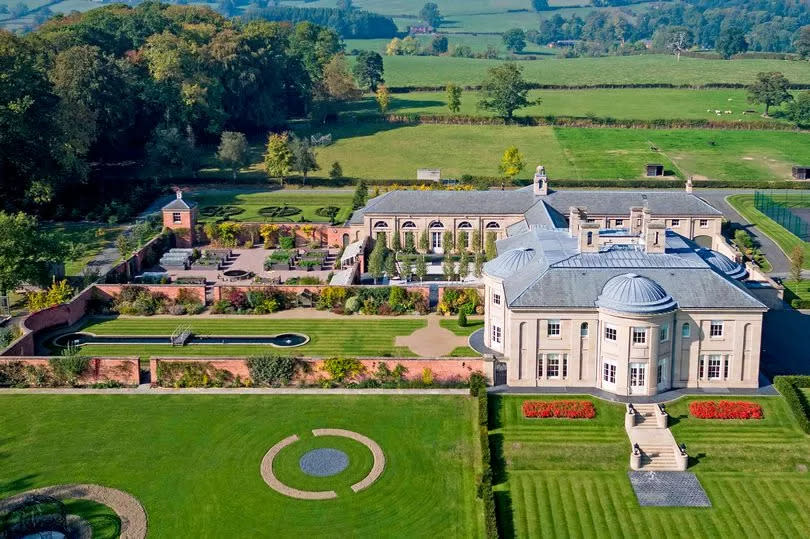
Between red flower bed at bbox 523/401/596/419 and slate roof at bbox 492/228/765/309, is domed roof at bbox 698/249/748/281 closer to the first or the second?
slate roof at bbox 492/228/765/309

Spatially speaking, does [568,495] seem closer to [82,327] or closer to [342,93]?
[82,327]

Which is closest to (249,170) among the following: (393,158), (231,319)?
(393,158)

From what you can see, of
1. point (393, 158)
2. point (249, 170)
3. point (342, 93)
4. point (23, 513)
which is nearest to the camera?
point (23, 513)

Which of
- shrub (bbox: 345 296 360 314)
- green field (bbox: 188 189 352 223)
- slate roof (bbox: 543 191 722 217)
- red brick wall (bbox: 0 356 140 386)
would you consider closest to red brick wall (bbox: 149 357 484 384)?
red brick wall (bbox: 0 356 140 386)

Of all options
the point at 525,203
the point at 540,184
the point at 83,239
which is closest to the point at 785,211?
the point at 540,184

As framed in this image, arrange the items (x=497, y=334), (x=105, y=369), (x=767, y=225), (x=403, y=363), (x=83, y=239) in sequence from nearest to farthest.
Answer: (x=403, y=363) < (x=105, y=369) < (x=497, y=334) < (x=83, y=239) < (x=767, y=225)

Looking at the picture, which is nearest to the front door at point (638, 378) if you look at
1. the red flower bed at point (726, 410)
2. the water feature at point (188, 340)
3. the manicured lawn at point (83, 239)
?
the red flower bed at point (726, 410)

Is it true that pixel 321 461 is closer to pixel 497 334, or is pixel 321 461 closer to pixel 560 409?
pixel 560 409
